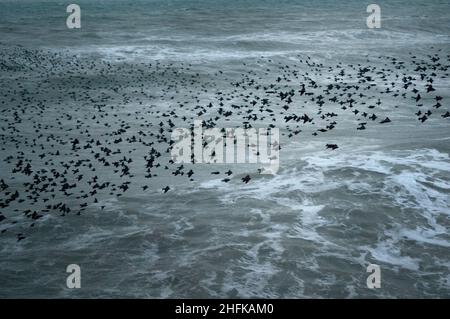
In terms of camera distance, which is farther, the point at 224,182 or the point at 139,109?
the point at 139,109

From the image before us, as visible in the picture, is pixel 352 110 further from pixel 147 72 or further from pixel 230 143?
pixel 147 72

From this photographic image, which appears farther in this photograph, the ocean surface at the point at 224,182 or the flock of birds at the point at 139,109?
the flock of birds at the point at 139,109

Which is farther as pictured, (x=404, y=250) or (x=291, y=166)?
(x=291, y=166)

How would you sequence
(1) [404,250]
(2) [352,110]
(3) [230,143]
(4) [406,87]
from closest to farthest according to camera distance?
1. (1) [404,250]
2. (3) [230,143]
3. (2) [352,110]
4. (4) [406,87]

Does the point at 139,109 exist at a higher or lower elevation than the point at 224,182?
higher
